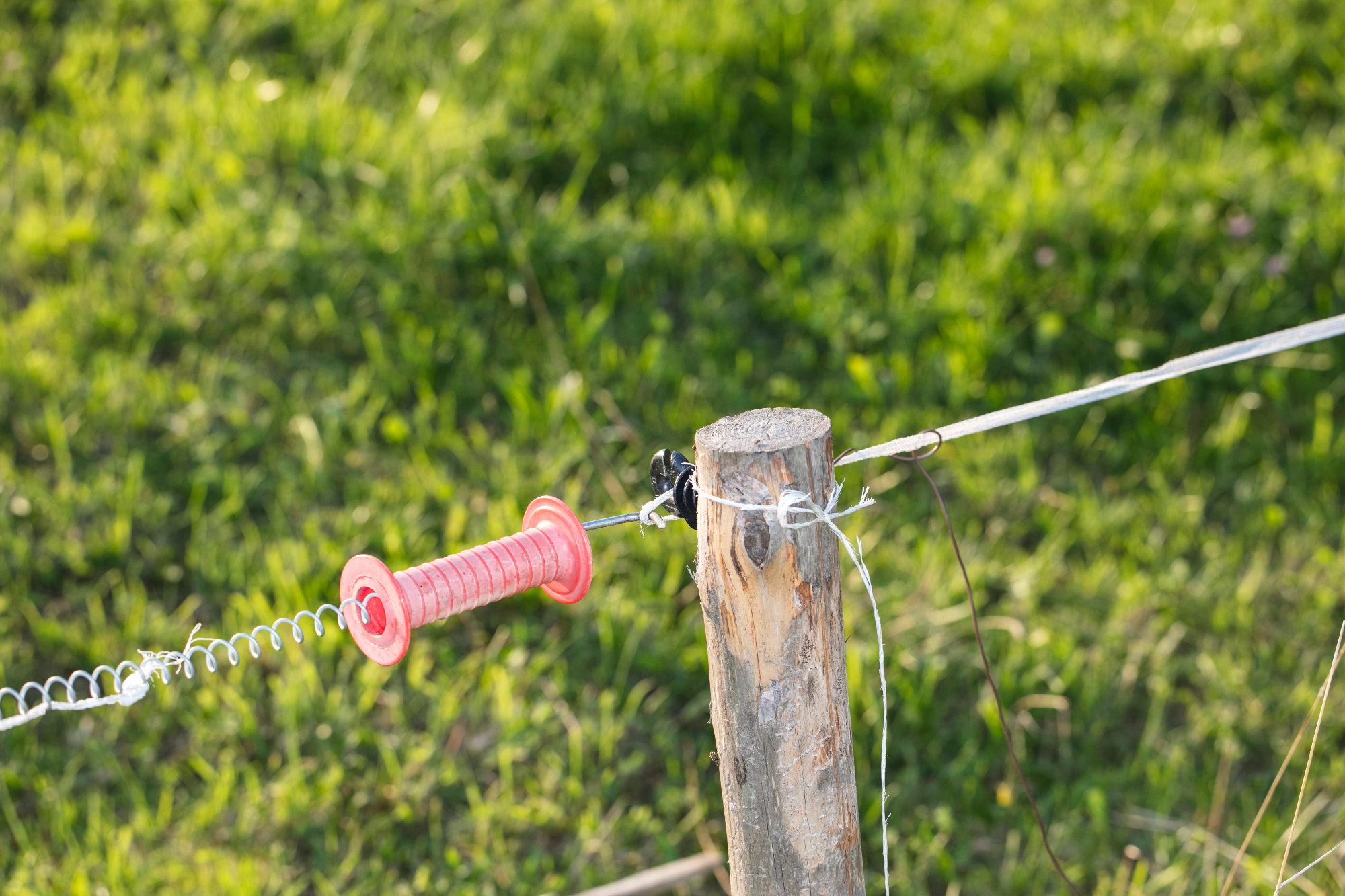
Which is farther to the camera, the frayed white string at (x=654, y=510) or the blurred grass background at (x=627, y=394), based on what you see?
the blurred grass background at (x=627, y=394)

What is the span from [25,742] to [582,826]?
1.41 m

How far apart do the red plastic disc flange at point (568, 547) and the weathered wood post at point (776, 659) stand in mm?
160

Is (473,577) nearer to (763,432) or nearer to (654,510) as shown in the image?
(654,510)

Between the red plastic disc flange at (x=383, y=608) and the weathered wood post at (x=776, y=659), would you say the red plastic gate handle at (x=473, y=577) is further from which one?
the weathered wood post at (x=776, y=659)

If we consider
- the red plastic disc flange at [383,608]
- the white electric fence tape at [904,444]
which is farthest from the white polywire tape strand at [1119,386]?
the red plastic disc flange at [383,608]

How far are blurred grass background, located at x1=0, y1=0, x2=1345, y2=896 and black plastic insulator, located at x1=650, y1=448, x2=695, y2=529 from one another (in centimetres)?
136

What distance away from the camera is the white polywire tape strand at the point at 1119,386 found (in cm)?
150

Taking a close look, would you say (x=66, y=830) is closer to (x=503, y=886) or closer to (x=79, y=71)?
(x=503, y=886)

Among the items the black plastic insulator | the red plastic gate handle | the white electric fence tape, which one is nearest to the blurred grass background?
the white electric fence tape

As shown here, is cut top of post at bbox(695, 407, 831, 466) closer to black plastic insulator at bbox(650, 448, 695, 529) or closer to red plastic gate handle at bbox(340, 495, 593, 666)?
black plastic insulator at bbox(650, 448, 695, 529)

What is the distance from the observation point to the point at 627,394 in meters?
3.53

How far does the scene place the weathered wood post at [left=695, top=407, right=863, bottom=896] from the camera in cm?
136

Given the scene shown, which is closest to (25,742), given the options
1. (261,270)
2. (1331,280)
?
(261,270)

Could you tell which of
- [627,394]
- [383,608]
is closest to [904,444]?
[383,608]
